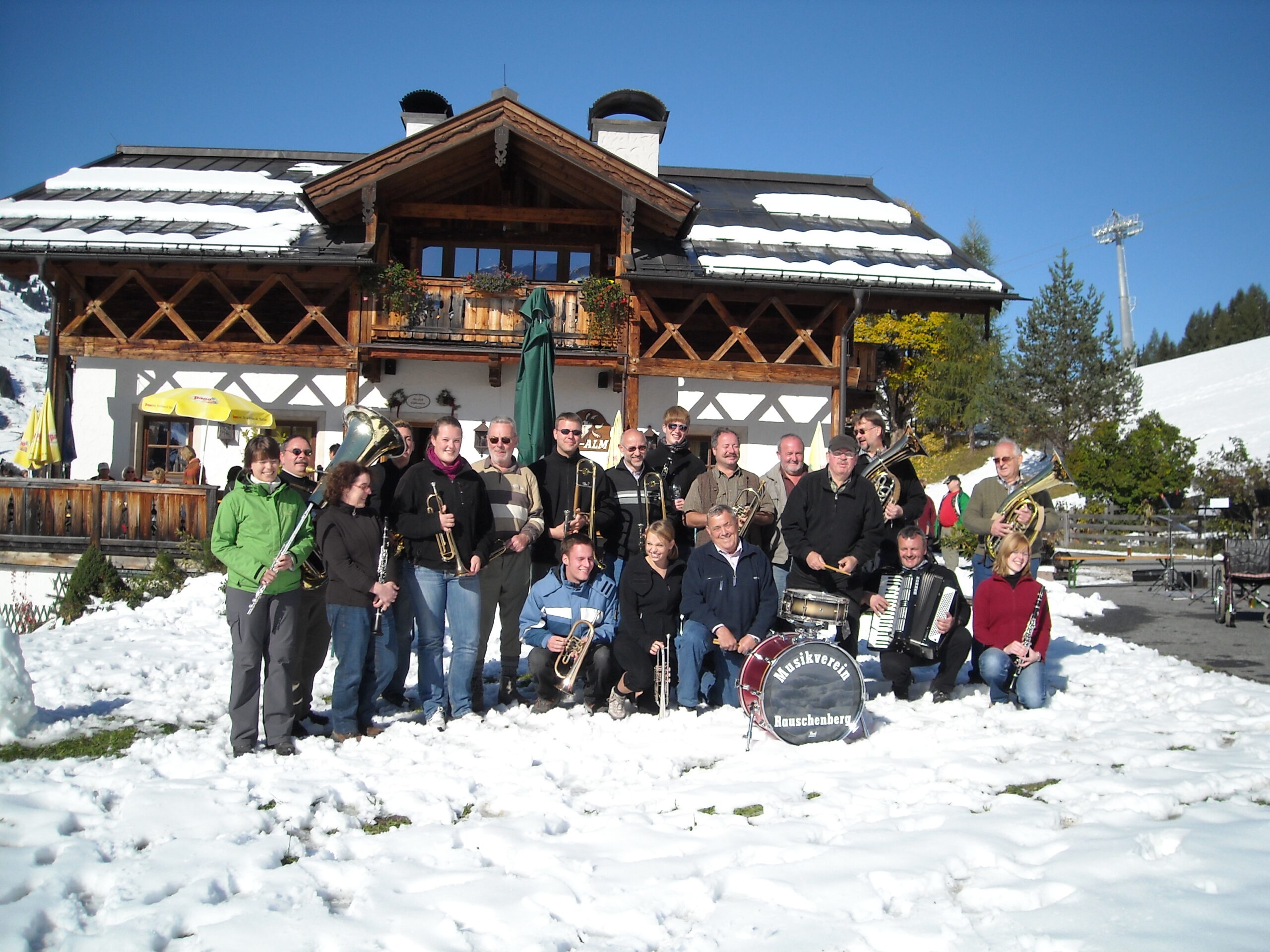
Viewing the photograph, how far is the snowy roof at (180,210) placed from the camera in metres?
14.2

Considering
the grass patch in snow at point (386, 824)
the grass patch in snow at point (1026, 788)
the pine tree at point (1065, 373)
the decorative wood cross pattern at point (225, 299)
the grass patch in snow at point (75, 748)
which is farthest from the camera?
the pine tree at point (1065, 373)

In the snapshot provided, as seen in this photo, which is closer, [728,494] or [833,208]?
[728,494]

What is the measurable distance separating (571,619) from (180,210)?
12546 mm

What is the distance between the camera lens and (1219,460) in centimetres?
3253

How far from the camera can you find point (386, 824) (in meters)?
4.42

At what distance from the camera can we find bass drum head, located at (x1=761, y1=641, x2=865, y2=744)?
18.1 ft

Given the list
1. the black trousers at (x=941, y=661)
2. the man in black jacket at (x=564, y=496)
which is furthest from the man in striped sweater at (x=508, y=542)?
the black trousers at (x=941, y=661)

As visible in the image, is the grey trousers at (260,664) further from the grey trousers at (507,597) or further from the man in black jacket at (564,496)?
the man in black jacket at (564,496)

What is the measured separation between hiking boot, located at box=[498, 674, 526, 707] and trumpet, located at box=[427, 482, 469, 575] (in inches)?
39.1

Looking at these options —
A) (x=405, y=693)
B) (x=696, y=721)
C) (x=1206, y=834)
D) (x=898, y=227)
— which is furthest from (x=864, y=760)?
(x=898, y=227)

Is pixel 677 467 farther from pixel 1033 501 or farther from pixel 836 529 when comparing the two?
pixel 1033 501

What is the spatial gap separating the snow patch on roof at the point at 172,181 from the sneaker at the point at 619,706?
44.4ft

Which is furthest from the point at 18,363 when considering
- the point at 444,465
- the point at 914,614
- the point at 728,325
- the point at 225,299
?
the point at 914,614

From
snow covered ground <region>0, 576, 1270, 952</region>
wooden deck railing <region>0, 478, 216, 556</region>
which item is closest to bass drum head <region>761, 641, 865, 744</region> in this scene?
snow covered ground <region>0, 576, 1270, 952</region>
